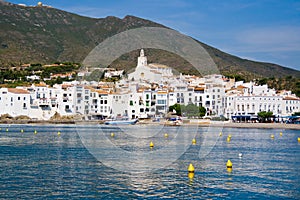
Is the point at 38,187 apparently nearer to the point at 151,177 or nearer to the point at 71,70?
the point at 151,177

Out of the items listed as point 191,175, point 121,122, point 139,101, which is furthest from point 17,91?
point 191,175

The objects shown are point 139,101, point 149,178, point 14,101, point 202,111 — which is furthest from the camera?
point 139,101

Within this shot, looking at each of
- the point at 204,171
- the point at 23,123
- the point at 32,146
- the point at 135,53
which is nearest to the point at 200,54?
the point at 23,123

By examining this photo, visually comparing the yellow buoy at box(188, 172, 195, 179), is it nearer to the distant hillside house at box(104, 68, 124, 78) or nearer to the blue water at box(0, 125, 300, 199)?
the blue water at box(0, 125, 300, 199)

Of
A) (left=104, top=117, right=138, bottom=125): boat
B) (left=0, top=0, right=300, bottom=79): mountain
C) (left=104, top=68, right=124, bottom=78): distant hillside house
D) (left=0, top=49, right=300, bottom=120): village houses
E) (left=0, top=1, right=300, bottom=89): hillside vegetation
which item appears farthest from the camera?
(left=0, top=0, right=300, bottom=79): mountain

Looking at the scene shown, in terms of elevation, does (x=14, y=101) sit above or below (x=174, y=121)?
above

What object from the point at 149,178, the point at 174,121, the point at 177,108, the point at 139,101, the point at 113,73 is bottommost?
the point at 149,178

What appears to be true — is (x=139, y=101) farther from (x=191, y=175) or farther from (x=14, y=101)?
(x=191, y=175)

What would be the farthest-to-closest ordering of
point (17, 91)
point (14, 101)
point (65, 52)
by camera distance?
point (65, 52)
point (17, 91)
point (14, 101)

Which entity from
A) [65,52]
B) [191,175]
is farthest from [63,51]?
[191,175]

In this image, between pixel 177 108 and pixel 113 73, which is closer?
pixel 177 108

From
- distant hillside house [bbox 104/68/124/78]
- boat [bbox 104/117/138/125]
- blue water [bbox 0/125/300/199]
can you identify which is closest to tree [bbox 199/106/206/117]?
boat [bbox 104/117/138/125]

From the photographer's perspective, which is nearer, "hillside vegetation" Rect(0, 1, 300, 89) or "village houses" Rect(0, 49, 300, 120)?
"village houses" Rect(0, 49, 300, 120)

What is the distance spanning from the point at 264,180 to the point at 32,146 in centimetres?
2297
